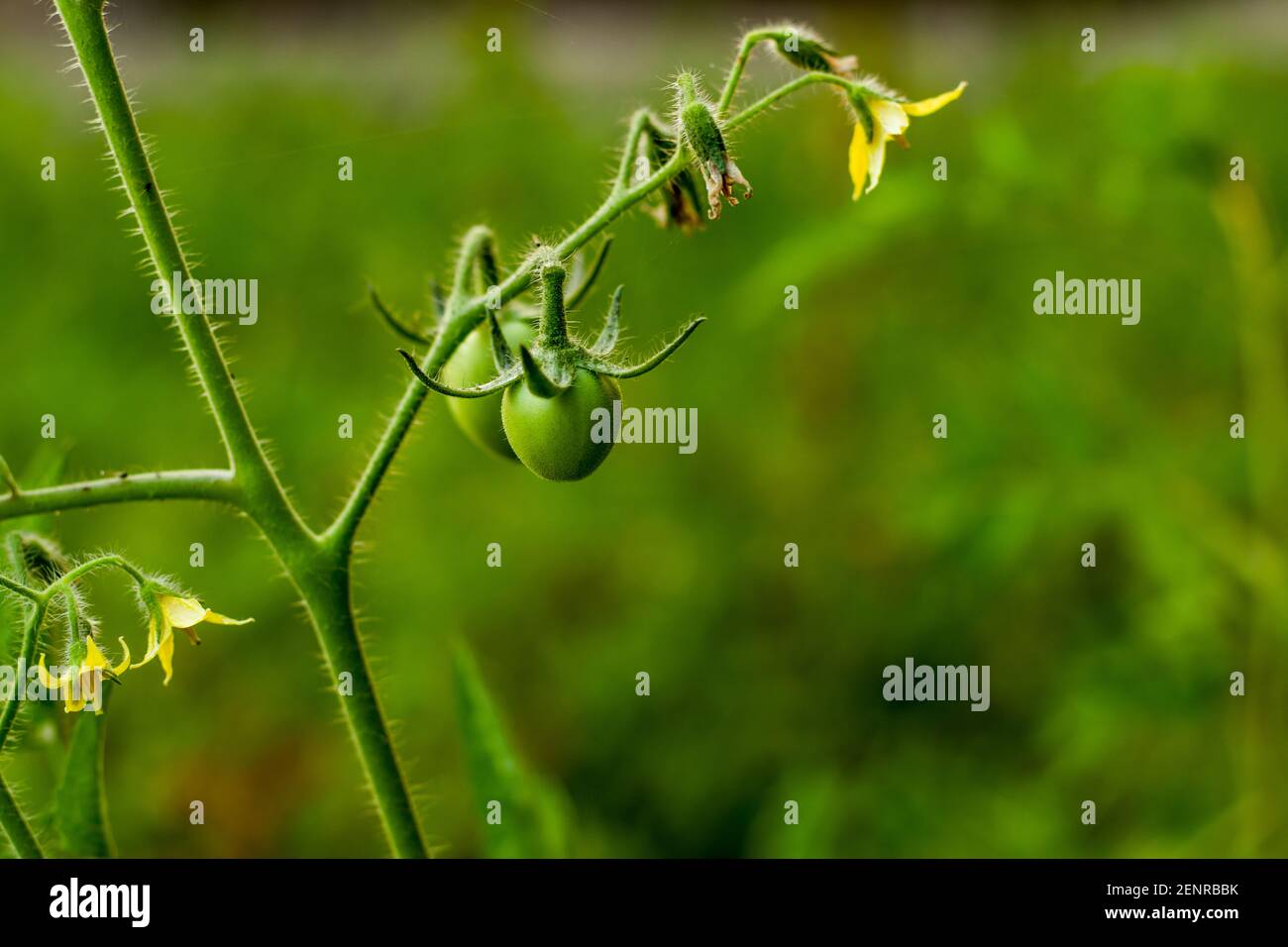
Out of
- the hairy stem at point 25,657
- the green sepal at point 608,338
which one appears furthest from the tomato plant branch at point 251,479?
the green sepal at point 608,338

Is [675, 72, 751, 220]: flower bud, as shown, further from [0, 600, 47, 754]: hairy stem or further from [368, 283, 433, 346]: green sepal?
[0, 600, 47, 754]: hairy stem

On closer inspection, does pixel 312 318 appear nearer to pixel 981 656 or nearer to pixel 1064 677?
pixel 981 656

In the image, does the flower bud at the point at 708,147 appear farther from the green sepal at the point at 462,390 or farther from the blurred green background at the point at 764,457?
the blurred green background at the point at 764,457

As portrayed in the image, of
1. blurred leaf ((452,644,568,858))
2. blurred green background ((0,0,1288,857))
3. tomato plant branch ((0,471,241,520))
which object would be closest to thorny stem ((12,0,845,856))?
tomato plant branch ((0,471,241,520))

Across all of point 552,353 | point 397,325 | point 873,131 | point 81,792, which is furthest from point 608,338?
point 81,792

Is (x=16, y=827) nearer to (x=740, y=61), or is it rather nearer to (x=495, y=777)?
(x=495, y=777)

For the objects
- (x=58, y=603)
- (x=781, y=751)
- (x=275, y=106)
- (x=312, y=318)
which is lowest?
(x=781, y=751)

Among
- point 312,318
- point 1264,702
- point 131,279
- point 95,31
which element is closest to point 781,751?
point 1264,702
